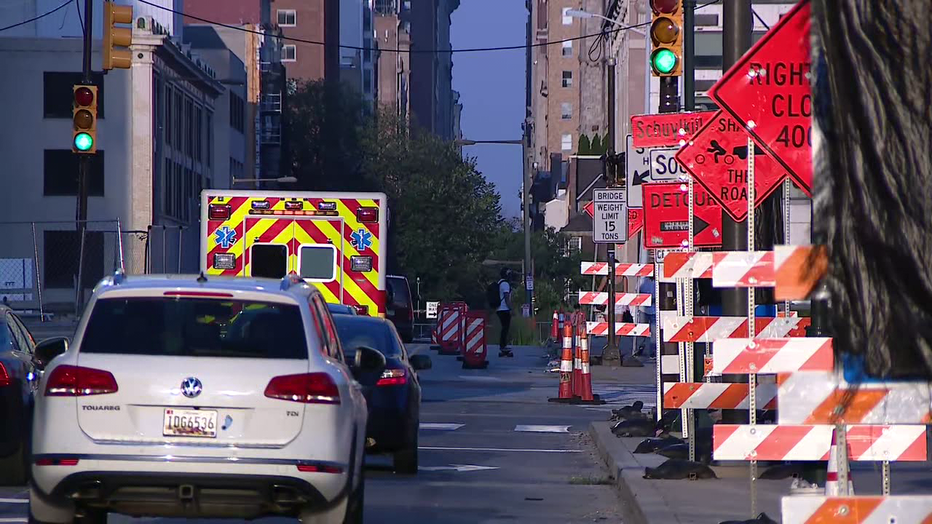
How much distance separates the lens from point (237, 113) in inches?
3339

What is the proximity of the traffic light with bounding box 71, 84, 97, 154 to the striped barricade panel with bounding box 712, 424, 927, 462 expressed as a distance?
1594 centimetres

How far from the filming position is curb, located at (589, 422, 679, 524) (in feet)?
34.1

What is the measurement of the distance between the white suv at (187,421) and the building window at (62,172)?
55937 mm

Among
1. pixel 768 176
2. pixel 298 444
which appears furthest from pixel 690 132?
pixel 298 444

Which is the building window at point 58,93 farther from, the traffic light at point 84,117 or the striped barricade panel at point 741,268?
the striped barricade panel at point 741,268

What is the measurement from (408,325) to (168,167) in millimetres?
28339

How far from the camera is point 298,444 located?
A: 336 inches

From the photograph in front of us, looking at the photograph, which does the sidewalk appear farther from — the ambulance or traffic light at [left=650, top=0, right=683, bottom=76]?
the ambulance

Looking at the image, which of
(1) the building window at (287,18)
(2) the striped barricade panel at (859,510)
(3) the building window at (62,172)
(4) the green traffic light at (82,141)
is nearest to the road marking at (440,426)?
(4) the green traffic light at (82,141)

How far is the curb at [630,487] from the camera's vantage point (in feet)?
34.1

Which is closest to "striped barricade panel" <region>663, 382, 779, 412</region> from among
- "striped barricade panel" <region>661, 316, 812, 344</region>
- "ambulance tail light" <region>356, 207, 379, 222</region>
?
"striped barricade panel" <region>661, 316, 812, 344</region>

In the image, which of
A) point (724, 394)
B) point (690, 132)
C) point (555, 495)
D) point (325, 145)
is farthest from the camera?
point (325, 145)

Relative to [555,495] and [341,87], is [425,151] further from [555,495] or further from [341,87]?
[555,495]

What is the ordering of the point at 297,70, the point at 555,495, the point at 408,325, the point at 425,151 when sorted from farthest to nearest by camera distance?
the point at 297,70 < the point at 425,151 < the point at 408,325 < the point at 555,495
